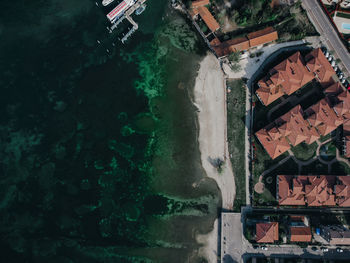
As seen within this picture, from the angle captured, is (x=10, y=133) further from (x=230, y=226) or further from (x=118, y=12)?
(x=230, y=226)

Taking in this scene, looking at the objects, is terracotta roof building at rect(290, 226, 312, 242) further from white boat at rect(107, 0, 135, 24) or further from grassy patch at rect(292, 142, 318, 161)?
white boat at rect(107, 0, 135, 24)

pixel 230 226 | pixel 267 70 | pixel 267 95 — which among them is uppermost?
pixel 267 70

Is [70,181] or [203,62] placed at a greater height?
[203,62]

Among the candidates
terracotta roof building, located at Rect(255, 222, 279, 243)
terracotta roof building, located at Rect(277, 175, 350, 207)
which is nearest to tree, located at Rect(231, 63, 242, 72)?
terracotta roof building, located at Rect(277, 175, 350, 207)

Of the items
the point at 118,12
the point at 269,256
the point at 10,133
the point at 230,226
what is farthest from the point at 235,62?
the point at 10,133

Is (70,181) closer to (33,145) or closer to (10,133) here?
(33,145)

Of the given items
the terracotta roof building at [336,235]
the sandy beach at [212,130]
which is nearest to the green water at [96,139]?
the sandy beach at [212,130]
